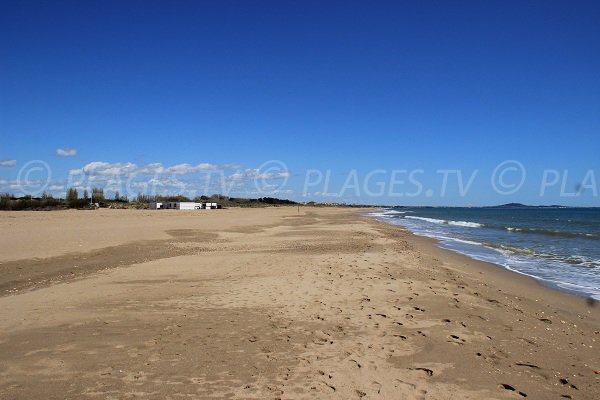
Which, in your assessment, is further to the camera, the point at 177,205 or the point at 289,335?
the point at 177,205

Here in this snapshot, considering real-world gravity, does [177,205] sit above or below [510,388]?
above

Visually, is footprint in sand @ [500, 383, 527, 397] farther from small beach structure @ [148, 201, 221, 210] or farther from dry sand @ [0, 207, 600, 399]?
small beach structure @ [148, 201, 221, 210]

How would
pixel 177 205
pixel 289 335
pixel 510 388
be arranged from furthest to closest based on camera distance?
pixel 177 205 < pixel 289 335 < pixel 510 388

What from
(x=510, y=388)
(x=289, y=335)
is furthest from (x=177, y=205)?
(x=510, y=388)

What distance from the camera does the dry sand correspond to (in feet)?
14.5

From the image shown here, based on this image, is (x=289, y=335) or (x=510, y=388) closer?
(x=510, y=388)

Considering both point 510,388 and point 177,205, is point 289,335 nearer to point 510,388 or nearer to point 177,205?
point 510,388

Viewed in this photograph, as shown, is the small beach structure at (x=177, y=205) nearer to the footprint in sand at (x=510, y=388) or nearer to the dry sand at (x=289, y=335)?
the dry sand at (x=289, y=335)

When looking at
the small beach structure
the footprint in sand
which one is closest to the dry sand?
the footprint in sand

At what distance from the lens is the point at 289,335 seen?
6.01 metres

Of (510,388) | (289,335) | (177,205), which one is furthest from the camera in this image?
(177,205)

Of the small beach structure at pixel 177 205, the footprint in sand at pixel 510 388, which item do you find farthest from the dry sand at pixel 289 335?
the small beach structure at pixel 177 205

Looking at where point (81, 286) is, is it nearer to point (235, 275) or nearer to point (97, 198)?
point (235, 275)

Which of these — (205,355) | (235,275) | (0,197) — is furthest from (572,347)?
(0,197)
